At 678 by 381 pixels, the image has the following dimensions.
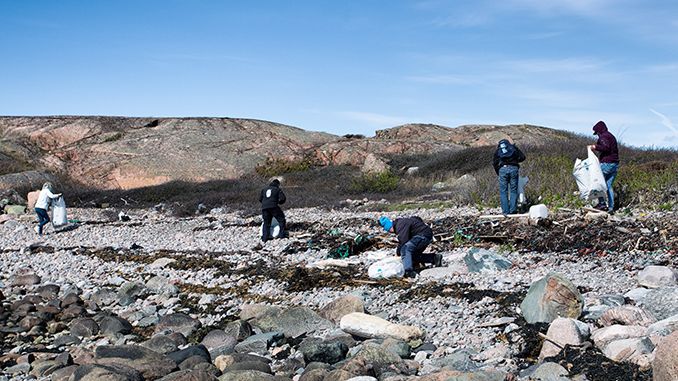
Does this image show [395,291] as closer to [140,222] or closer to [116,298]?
[116,298]

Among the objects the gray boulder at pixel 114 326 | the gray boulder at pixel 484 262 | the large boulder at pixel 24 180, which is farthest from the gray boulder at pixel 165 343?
the large boulder at pixel 24 180

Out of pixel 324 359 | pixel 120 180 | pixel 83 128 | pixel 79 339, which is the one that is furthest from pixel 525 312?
pixel 83 128

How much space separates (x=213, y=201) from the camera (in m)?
24.1

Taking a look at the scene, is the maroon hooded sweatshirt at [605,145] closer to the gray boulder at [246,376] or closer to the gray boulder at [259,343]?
the gray boulder at [259,343]

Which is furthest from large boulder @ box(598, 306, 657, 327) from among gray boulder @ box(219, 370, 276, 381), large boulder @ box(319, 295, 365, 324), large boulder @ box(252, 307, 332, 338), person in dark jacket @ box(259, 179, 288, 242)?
person in dark jacket @ box(259, 179, 288, 242)

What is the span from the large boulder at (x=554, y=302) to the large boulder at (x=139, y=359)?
3.65 metres

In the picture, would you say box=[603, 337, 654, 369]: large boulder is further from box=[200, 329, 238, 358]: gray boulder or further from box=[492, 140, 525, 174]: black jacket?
box=[492, 140, 525, 174]: black jacket

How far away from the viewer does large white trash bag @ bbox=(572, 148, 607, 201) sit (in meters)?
13.8

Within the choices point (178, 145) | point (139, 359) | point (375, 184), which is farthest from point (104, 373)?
point (178, 145)

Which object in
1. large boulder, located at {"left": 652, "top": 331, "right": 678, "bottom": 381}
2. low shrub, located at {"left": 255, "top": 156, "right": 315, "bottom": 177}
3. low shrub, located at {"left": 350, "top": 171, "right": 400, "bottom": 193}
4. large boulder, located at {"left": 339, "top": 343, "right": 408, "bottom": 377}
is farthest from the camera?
low shrub, located at {"left": 255, "top": 156, "right": 315, "bottom": 177}

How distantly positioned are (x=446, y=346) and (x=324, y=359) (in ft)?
3.89

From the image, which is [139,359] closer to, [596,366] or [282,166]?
[596,366]

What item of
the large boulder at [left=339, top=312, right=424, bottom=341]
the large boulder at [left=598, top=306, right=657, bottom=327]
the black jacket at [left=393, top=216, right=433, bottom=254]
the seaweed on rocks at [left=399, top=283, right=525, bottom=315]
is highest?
the black jacket at [left=393, top=216, right=433, bottom=254]

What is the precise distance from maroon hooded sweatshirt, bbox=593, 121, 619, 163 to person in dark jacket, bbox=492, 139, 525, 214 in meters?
1.52
